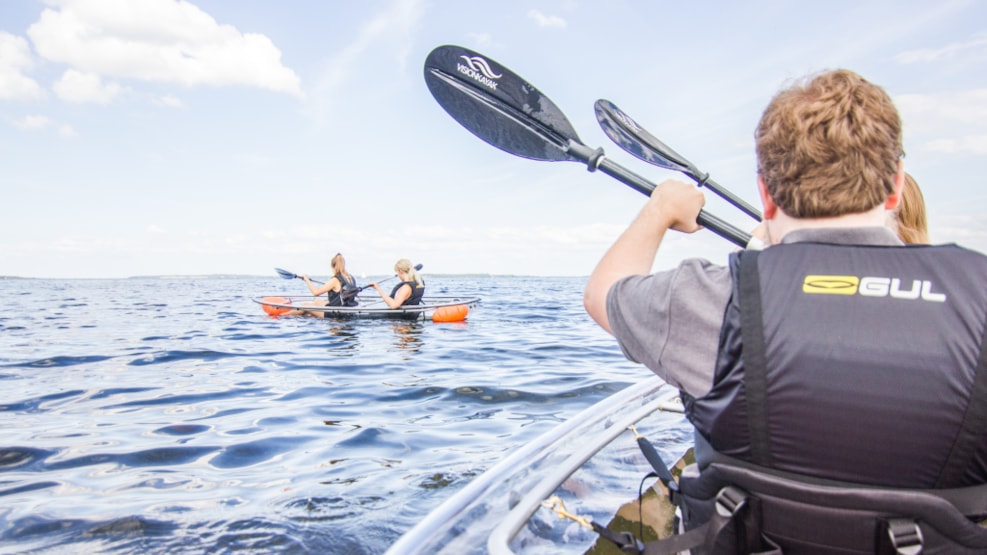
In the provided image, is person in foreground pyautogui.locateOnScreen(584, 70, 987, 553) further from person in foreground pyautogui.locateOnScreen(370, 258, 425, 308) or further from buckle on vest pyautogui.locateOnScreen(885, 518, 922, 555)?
person in foreground pyautogui.locateOnScreen(370, 258, 425, 308)

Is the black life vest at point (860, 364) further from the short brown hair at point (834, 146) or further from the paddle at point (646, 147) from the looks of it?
the paddle at point (646, 147)

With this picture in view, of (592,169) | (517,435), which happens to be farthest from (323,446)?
(592,169)

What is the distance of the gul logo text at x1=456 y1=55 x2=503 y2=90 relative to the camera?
119 inches

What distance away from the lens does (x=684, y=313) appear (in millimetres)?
1320

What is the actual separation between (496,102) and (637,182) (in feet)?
3.58

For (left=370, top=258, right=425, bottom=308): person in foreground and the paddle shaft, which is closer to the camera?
the paddle shaft

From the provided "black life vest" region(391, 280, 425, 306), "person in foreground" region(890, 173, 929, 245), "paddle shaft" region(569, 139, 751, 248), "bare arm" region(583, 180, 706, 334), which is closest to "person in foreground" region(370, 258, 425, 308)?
"black life vest" region(391, 280, 425, 306)

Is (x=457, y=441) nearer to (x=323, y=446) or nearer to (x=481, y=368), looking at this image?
(x=323, y=446)

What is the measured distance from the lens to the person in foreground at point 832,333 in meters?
1.22

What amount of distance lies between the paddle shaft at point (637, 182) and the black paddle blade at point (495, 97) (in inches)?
19.4

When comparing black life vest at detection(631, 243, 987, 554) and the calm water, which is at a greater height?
black life vest at detection(631, 243, 987, 554)

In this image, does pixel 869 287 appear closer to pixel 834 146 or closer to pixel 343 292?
pixel 834 146

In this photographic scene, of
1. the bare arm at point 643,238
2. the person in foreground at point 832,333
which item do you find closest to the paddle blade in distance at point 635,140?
the bare arm at point 643,238

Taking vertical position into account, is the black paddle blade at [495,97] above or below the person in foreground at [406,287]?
above
